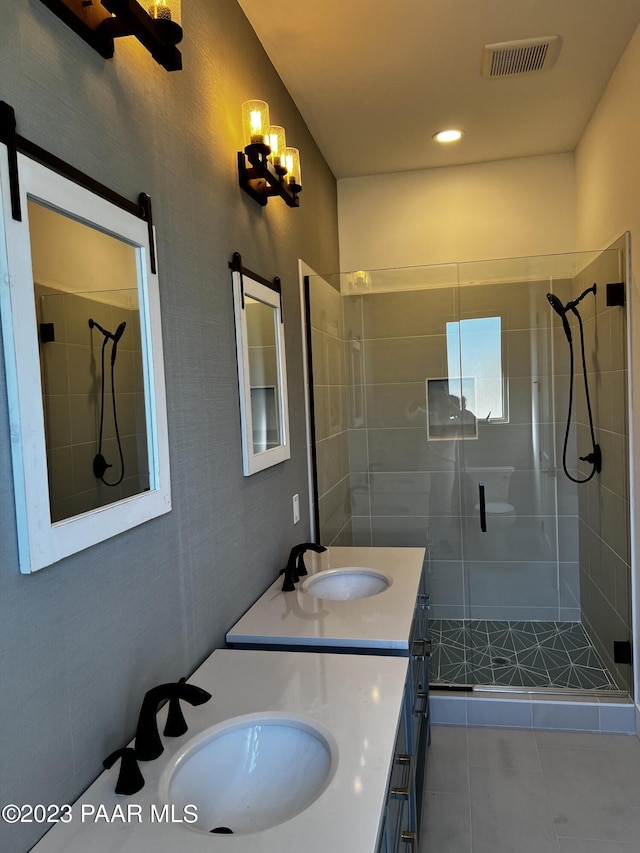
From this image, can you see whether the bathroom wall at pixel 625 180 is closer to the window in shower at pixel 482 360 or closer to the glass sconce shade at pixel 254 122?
the window in shower at pixel 482 360

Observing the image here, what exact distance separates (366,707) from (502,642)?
6.74ft

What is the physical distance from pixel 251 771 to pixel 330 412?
80.1 inches

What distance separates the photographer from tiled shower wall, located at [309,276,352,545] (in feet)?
9.56

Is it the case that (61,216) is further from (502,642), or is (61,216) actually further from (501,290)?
(502,642)

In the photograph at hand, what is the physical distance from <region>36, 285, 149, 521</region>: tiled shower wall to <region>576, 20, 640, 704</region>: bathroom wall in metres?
2.02

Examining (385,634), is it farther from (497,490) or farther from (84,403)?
(497,490)

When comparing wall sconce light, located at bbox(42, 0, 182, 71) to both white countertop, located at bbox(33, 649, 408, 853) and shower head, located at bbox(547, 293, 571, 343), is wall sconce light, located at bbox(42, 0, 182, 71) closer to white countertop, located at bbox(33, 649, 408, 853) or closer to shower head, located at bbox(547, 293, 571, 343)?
white countertop, located at bbox(33, 649, 408, 853)

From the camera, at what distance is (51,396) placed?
97cm

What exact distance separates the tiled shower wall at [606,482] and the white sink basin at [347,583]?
1.17 meters

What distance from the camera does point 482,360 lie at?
314 cm

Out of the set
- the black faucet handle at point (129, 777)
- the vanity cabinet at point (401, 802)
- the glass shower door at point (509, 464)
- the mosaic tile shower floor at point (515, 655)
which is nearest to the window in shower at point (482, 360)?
the glass shower door at point (509, 464)

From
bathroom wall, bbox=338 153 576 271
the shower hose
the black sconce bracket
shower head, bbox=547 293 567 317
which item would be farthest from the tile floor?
bathroom wall, bbox=338 153 576 271

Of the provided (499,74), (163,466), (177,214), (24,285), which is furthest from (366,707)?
(499,74)

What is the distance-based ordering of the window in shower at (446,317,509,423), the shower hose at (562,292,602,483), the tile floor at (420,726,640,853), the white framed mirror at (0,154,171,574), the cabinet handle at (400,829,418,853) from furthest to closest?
the window in shower at (446,317,509,423), the shower hose at (562,292,602,483), the tile floor at (420,726,640,853), the cabinet handle at (400,829,418,853), the white framed mirror at (0,154,171,574)
